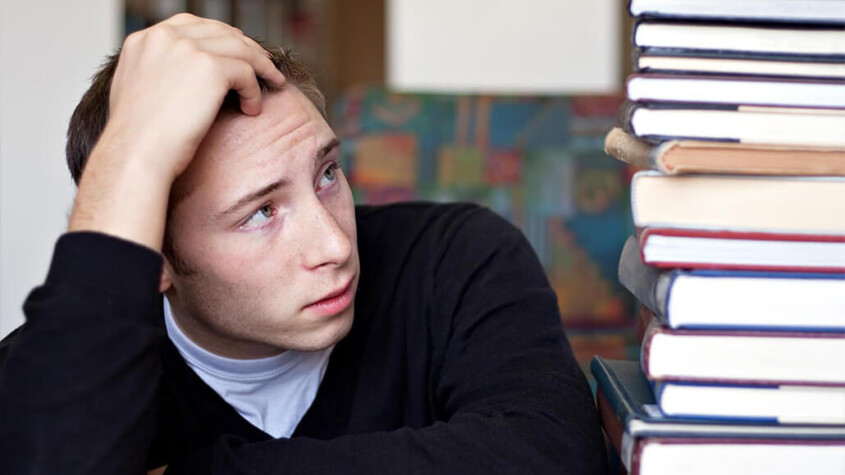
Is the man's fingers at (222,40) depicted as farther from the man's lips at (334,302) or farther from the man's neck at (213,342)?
the man's neck at (213,342)

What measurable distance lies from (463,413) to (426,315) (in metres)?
0.32

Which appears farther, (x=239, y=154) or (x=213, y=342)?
(x=213, y=342)

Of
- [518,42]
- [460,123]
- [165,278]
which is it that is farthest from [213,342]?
[518,42]

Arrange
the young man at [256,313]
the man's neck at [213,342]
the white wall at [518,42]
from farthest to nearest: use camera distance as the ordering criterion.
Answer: the white wall at [518,42] → the man's neck at [213,342] → the young man at [256,313]

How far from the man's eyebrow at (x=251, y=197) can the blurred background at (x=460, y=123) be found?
69cm

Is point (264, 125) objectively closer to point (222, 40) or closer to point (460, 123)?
point (222, 40)

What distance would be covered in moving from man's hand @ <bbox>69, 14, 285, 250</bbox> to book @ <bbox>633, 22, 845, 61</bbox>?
44 centimetres

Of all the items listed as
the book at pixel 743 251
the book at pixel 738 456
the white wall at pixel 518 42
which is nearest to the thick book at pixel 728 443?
the book at pixel 738 456

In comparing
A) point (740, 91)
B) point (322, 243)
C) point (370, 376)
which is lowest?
point (370, 376)

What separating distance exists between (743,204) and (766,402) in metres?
0.16

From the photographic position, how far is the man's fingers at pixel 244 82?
3.12 ft

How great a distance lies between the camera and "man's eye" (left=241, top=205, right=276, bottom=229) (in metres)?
1.06

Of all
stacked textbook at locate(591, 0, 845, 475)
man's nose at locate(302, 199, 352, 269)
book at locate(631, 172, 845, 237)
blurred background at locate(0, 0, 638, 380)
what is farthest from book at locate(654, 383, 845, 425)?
blurred background at locate(0, 0, 638, 380)

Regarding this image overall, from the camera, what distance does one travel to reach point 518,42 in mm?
3947
